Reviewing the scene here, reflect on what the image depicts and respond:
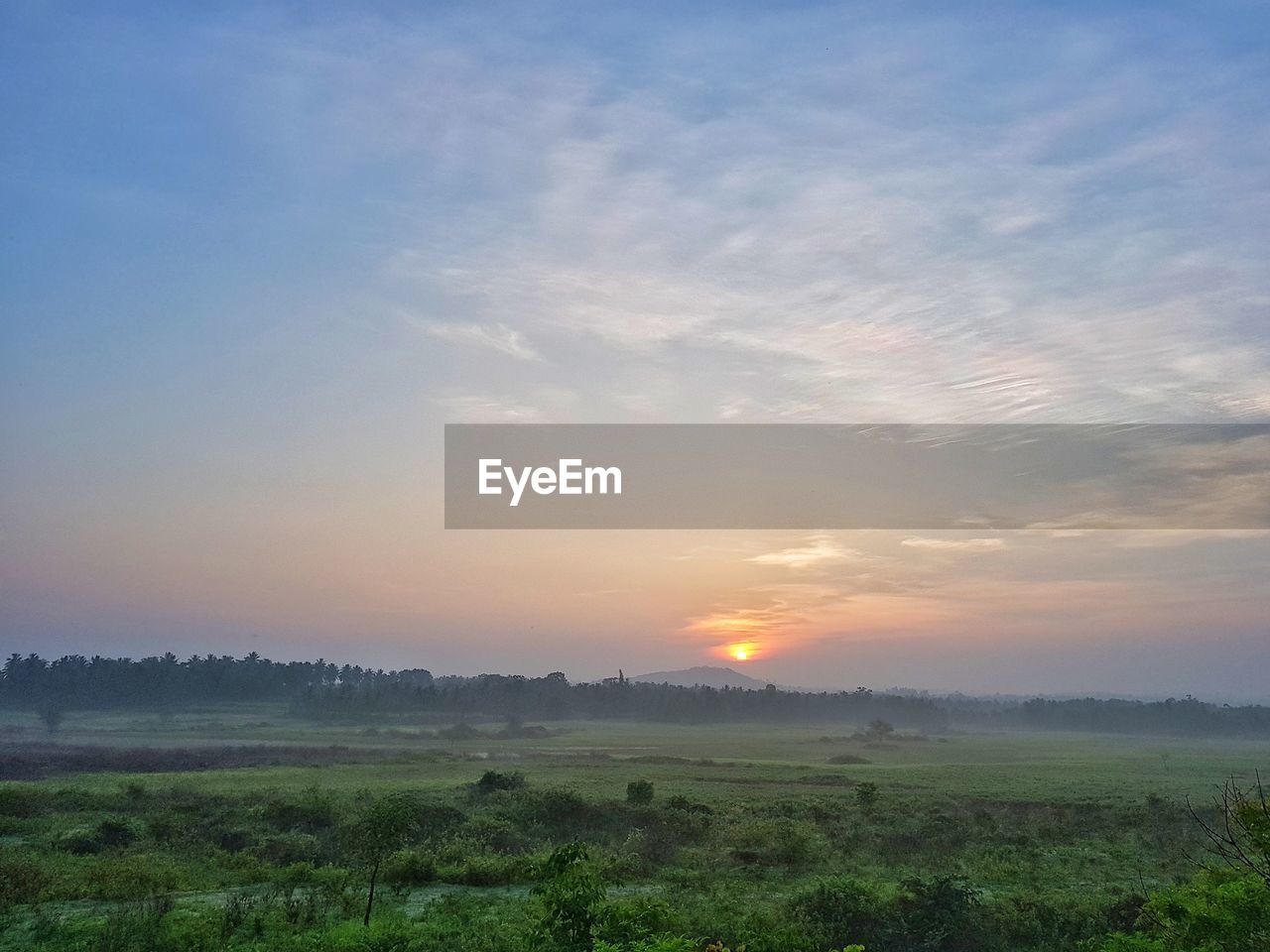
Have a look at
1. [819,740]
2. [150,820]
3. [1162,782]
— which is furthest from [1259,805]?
[819,740]

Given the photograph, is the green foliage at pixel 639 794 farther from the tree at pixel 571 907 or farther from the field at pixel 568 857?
the tree at pixel 571 907

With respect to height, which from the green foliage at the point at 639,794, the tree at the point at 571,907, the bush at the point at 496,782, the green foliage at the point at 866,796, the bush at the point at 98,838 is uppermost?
the tree at the point at 571,907

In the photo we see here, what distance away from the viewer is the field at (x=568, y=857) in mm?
19844

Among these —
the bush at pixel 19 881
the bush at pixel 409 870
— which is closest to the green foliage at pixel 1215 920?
the bush at pixel 409 870

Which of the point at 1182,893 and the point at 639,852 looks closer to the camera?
the point at 1182,893

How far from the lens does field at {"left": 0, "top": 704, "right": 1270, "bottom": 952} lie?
65.1 ft

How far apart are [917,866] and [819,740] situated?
426 feet

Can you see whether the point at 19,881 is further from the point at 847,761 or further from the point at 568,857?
the point at 847,761

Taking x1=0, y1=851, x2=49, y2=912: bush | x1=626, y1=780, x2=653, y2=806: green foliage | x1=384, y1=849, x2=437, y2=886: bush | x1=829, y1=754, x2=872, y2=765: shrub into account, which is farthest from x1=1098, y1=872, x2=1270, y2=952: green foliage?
x1=829, y1=754, x2=872, y2=765: shrub

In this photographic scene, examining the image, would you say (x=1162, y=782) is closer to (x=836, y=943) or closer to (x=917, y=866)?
(x=917, y=866)

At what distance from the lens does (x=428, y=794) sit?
49875 millimetres

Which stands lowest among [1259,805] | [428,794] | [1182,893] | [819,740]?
[819,740]

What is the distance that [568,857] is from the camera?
1364 cm

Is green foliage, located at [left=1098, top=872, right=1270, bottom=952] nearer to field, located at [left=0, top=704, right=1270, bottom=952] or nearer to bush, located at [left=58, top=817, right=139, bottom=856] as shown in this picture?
field, located at [left=0, top=704, right=1270, bottom=952]
